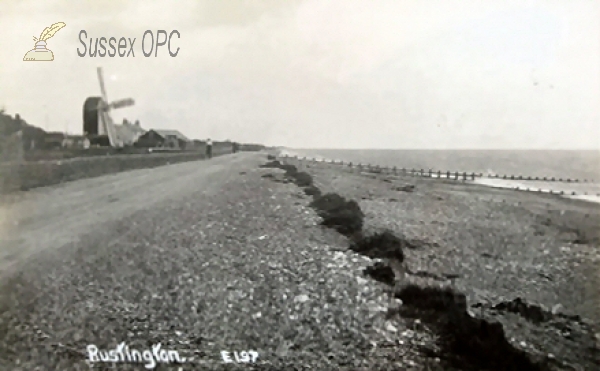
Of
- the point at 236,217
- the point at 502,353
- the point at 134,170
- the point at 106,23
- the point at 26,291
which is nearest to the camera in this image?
the point at 502,353

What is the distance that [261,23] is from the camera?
3822mm

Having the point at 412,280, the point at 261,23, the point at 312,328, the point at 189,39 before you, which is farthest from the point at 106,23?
the point at 412,280

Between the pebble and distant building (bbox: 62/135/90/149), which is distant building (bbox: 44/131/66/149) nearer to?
distant building (bbox: 62/135/90/149)

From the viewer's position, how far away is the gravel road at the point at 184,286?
299cm

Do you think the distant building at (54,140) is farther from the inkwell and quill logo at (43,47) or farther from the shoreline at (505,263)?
the shoreline at (505,263)

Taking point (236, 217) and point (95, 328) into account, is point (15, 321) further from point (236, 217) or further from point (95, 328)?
point (236, 217)

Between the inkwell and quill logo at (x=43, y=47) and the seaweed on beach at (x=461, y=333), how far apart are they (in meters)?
4.00

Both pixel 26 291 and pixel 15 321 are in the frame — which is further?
pixel 26 291

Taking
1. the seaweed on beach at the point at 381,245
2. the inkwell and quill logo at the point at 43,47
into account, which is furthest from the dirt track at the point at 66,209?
the seaweed on beach at the point at 381,245

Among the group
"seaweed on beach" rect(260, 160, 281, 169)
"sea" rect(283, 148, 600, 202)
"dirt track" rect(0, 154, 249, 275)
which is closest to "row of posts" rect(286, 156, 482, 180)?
"sea" rect(283, 148, 600, 202)

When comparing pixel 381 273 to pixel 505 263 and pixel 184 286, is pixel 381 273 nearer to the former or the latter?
pixel 505 263

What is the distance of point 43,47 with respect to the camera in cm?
368

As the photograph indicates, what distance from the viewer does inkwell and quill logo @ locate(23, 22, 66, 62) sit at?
3.66 m

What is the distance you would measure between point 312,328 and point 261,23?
9.41ft
